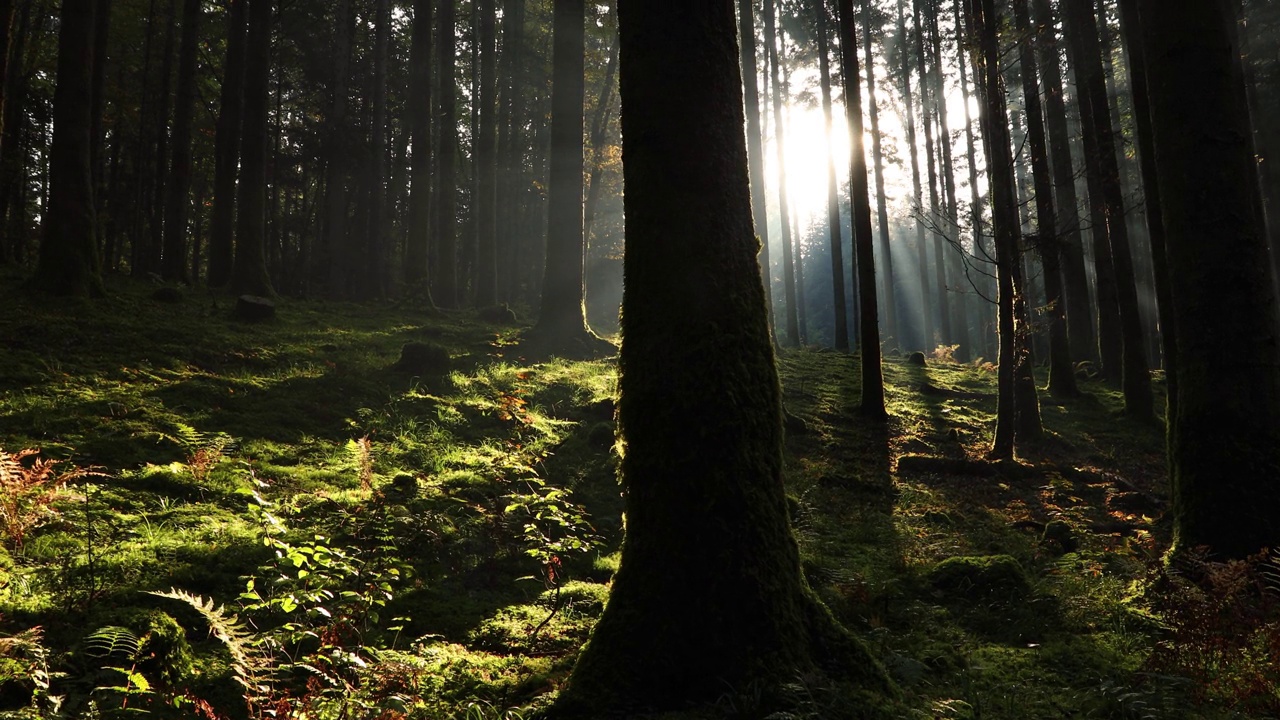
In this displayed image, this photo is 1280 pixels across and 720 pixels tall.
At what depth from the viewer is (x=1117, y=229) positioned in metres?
15.6

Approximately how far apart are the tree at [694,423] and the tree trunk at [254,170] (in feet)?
50.3

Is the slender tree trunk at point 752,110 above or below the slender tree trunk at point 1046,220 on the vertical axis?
above

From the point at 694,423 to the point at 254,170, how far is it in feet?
55.8

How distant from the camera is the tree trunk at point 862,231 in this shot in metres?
13.4

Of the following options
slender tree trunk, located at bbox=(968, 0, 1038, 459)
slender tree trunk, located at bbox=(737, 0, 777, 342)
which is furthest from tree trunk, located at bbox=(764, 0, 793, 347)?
slender tree trunk, located at bbox=(968, 0, 1038, 459)

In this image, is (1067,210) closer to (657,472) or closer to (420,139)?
(420,139)

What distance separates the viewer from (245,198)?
16.2 metres

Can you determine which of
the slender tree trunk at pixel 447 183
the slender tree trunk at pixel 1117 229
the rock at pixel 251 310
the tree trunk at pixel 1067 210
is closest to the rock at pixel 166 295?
the rock at pixel 251 310

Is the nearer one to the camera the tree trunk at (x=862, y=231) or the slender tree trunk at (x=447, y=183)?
the tree trunk at (x=862, y=231)

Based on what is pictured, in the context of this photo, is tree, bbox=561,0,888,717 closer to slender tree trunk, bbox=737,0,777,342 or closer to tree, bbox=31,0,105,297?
tree, bbox=31,0,105,297

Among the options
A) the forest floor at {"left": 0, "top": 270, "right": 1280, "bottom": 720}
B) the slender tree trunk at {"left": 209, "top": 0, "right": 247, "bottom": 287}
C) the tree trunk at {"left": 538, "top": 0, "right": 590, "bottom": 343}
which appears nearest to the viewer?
the forest floor at {"left": 0, "top": 270, "right": 1280, "bottom": 720}

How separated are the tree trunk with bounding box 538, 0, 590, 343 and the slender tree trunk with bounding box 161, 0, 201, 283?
10243 mm

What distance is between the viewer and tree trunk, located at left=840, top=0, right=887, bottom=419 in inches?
529

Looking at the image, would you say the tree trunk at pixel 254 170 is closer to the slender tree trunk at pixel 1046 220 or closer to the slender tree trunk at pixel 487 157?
the slender tree trunk at pixel 487 157
